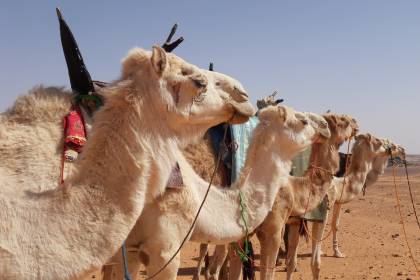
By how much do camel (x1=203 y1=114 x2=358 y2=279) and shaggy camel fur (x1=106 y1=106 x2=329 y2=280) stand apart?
0.93 metres

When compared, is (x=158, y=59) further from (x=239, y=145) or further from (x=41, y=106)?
(x=239, y=145)

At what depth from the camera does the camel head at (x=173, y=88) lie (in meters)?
2.74

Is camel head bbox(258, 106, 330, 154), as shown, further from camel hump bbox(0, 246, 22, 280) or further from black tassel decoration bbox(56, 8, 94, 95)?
camel hump bbox(0, 246, 22, 280)

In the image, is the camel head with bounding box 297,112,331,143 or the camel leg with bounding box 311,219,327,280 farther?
the camel leg with bounding box 311,219,327,280

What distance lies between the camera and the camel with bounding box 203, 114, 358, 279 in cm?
618

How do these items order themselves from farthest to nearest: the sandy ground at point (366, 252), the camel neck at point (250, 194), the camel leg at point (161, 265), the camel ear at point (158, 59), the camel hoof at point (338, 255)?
1. the camel hoof at point (338, 255)
2. the sandy ground at point (366, 252)
3. the camel neck at point (250, 194)
4. the camel leg at point (161, 265)
5. the camel ear at point (158, 59)

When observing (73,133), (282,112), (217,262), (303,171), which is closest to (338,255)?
(303,171)

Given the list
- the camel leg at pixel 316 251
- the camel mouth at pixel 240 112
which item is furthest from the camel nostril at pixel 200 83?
the camel leg at pixel 316 251

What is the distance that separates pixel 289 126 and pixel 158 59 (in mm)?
3252

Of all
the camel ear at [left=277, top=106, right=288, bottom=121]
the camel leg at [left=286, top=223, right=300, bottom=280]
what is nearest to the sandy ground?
the camel leg at [left=286, top=223, right=300, bottom=280]

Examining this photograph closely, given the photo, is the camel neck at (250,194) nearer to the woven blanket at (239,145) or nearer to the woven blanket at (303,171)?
the woven blanket at (239,145)

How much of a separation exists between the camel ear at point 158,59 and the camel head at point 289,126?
121 inches

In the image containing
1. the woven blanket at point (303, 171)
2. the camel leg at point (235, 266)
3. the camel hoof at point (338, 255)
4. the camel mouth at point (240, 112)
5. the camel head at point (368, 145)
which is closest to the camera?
the camel mouth at point (240, 112)

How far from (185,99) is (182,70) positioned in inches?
6.9
